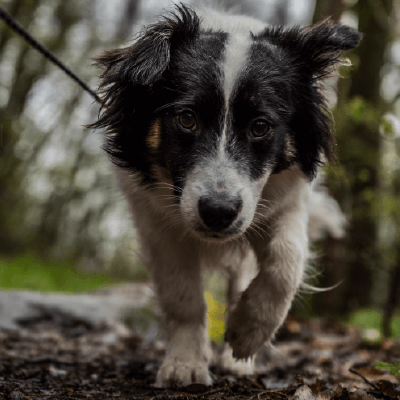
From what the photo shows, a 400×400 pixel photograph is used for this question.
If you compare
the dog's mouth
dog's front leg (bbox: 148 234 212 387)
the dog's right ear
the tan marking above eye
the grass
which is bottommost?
the grass

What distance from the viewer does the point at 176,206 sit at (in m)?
3.01

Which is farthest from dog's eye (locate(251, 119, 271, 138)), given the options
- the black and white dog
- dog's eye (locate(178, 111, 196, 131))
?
dog's eye (locate(178, 111, 196, 131))

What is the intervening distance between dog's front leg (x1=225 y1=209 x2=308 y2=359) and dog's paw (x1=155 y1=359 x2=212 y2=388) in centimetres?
26

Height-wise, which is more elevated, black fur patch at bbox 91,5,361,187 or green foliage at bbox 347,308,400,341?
black fur patch at bbox 91,5,361,187

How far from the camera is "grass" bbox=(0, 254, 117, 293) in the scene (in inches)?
381

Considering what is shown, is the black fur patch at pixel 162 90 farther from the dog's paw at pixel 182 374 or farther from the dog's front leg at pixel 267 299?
the dog's paw at pixel 182 374

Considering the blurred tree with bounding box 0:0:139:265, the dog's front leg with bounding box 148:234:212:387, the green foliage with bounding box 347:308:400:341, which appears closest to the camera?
the dog's front leg with bounding box 148:234:212:387

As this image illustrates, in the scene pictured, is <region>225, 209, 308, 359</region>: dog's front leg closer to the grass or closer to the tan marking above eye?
the tan marking above eye

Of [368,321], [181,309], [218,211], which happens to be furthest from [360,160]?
[218,211]

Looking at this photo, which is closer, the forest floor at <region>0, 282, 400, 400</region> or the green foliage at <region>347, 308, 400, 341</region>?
the forest floor at <region>0, 282, 400, 400</region>

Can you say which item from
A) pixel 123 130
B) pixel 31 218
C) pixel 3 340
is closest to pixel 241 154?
pixel 123 130

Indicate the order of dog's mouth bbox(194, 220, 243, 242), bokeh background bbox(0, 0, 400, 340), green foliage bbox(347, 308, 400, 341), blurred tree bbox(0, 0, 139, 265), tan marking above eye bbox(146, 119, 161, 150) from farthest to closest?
blurred tree bbox(0, 0, 139, 265), green foliage bbox(347, 308, 400, 341), bokeh background bbox(0, 0, 400, 340), tan marking above eye bbox(146, 119, 161, 150), dog's mouth bbox(194, 220, 243, 242)

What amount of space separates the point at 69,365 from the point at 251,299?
167cm

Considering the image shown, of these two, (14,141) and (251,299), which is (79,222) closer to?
(14,141)
